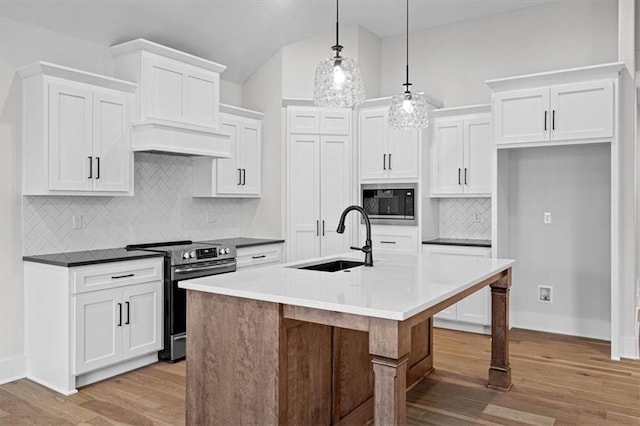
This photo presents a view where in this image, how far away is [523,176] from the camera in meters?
5.23

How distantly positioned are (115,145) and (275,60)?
2.35 metres

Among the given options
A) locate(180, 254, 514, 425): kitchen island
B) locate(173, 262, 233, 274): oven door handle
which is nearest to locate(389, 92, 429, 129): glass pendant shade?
locate(180, 254, 514, 425): kitchen island

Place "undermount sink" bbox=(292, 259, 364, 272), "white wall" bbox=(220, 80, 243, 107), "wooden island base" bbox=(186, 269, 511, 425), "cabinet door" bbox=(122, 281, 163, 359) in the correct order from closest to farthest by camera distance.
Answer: "wooden island base" bbox=(186, 269, 511, 425) < "undermount sink" bbox=(292, 259, 364, 272) < "cabinet door" bbox=(122, 281, 163, 359) < "white wall" bbox=(220, 80, 243, 107)

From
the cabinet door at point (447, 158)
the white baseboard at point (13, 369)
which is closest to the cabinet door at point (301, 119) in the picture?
the cabinet door at point (447, 158)

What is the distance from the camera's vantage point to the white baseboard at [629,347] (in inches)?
168

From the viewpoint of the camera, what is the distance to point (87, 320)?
11.8 feet

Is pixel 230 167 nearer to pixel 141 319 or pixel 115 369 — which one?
pixel 141 319

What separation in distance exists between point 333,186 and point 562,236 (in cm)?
245

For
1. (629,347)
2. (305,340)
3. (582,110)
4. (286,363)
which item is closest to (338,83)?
(305,340)

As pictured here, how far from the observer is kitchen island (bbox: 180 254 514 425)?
2045 millimetres

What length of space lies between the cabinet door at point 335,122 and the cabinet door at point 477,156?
130cm

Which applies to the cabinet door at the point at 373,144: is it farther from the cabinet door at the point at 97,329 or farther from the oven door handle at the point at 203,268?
the cabinet door at the point at 97,329

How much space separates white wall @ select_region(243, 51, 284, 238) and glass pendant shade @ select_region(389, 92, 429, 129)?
2279 mm

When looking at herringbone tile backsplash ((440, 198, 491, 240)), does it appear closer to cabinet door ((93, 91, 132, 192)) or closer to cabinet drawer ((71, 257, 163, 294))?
cabinet drawer ((71, 257, 163, 294))
